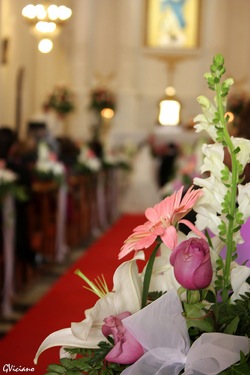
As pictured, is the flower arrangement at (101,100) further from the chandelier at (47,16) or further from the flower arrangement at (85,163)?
the chandelier at (47,16)

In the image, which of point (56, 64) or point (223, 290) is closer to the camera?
point (223, 290)

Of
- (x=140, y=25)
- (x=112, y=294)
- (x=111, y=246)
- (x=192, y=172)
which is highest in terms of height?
(x=140, y=25)

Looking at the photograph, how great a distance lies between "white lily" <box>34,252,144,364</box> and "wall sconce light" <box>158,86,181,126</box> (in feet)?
64.7

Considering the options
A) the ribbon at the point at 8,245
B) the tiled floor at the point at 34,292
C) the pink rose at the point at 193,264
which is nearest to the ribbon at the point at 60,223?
the tiled floor at the point at 34,292

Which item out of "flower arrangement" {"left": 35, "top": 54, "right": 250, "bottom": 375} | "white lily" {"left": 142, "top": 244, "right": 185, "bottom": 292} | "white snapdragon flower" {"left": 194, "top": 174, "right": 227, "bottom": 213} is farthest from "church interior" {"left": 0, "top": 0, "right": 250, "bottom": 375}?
"white snapdragon flower" {"left": 194, "top": 174, "right": 227, "bottom": 213}

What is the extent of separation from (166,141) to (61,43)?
11.0 feet

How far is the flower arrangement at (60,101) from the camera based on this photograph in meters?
18.8

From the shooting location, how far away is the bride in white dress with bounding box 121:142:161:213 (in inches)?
706

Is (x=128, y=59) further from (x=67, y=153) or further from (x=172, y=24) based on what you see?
(x=67, y=153)

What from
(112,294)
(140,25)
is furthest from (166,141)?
(112,294)

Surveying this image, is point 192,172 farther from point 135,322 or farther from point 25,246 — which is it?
point 135,322

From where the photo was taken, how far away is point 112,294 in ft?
4.75

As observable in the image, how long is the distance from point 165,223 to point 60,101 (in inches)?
708

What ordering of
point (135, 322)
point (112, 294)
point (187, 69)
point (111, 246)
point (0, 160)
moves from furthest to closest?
1. point (187, 69)
2. point (111, 246)
3. point (0, 160)
4. point (112, 294)
5. point (135, 322)
